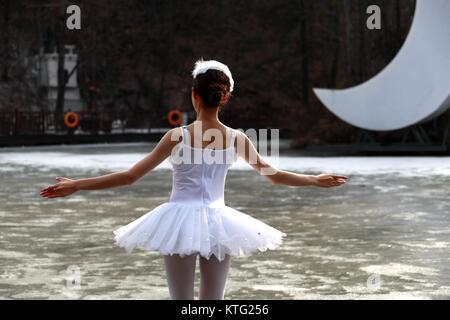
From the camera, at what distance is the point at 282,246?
10320 mm

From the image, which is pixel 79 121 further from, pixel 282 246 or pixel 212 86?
pixel 212 86

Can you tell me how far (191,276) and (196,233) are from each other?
0.21m

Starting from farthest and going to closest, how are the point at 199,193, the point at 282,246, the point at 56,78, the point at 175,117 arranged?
1. the point at 56,78
2. the point at 175,117
3. the point at 282,246
4. the point at 199,193

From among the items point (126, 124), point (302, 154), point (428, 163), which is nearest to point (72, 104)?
point (126, 124)

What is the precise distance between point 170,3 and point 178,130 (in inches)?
2060

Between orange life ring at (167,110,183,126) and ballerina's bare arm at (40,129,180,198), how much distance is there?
4659 centimetres

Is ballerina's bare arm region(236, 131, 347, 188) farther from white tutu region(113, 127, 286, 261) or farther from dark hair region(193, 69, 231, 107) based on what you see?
dark hair region(193, 69, 231, 107)

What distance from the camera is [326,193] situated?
1703 centimetres

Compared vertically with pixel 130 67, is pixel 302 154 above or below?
below

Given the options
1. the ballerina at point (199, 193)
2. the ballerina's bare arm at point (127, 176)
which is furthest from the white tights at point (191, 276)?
the ballerina's bare arm at point (127, 176)

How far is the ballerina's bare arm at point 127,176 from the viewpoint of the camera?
4648 mm

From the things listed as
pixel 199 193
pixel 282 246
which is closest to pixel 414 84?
pixel 282 246

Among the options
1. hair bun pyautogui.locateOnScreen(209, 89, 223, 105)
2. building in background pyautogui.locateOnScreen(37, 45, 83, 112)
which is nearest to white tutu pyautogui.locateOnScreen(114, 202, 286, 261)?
hair bun pyautogui.locateOnScreen(209, 89, 223, 105)

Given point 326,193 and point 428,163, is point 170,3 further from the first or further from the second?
point 326,193
